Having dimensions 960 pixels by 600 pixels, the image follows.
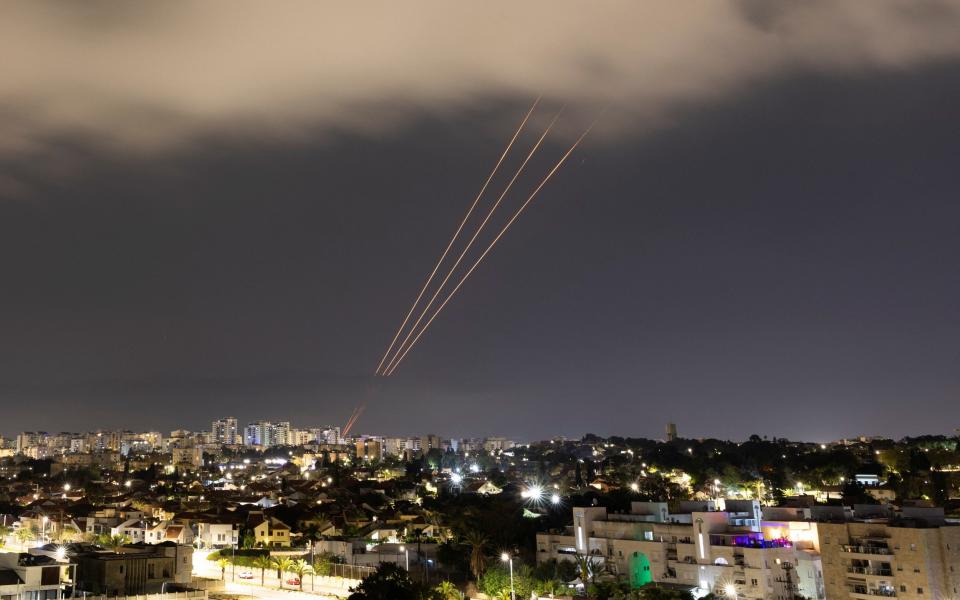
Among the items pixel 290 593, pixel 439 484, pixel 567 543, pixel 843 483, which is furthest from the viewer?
pixel 439 484

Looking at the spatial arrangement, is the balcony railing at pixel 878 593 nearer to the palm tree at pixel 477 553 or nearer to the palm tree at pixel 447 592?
the palm tree at pixel 447 592

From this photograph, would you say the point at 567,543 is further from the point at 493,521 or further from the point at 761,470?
the point at 761,470

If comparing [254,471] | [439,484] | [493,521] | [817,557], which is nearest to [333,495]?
[439,484]

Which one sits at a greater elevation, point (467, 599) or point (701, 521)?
point (701, 521)

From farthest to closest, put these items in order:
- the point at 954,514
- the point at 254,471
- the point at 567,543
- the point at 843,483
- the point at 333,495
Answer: the point at 254,471 → the point at 333,495 → the point at 843,483 → the point at 954,514 → the point at 567,543

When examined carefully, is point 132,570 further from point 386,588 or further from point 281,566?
point 386,588

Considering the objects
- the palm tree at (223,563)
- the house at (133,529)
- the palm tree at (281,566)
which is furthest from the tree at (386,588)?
the house at (133,529)

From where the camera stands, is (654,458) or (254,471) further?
(254,471)
